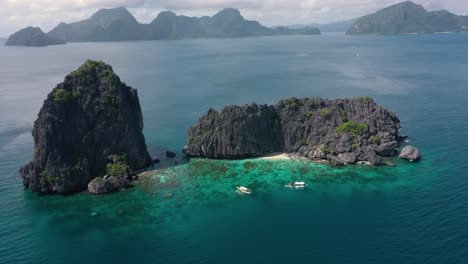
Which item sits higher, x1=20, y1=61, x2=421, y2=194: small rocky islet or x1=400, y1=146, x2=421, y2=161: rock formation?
x1=20, y1=61, x2=421, y2=194: small rocky islet

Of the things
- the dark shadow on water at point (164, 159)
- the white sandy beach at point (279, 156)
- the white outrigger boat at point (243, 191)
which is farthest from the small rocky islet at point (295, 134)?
the white outrigger boat at point (243, 191)

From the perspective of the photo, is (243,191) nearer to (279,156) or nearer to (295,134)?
(279,156)

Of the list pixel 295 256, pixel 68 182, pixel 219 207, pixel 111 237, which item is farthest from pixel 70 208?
pixel 295 256

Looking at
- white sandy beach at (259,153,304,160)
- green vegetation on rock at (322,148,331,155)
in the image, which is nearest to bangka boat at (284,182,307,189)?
white sandy beach at (259,153,304,160)

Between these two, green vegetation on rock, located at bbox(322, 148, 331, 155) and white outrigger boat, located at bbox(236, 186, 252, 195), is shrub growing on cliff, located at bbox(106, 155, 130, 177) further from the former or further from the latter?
green vegetation on rock, located at bbox(322, 148, 331, 155)

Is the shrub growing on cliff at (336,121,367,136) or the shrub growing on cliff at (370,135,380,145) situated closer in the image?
the shrub growing on cliff at (370,135,380,145)
